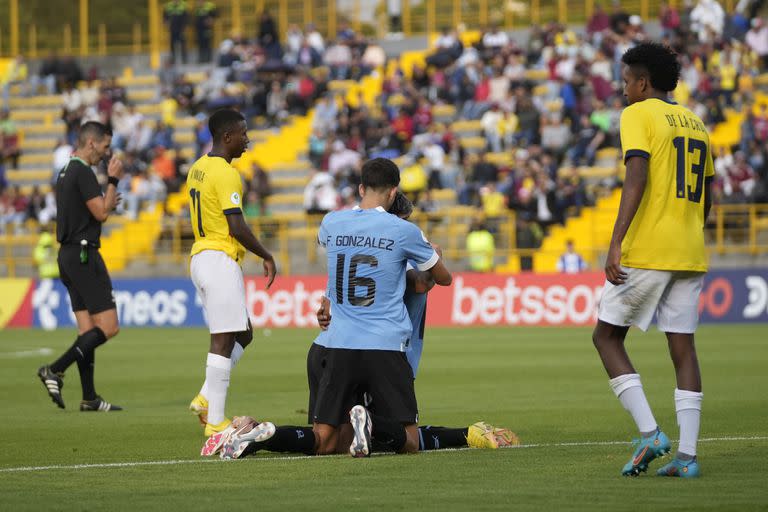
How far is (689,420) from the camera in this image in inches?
324

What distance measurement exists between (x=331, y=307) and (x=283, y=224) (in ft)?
83.1

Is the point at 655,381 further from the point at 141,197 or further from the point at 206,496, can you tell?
the point at 141,197

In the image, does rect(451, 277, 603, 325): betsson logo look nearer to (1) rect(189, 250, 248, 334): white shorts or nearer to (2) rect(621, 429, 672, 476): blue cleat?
(1) rect(189, 250, 248, 334): white shorts

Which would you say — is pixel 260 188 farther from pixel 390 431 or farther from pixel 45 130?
pixel 390 431

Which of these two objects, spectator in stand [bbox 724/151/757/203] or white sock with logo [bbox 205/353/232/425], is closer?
white sock with logo [bbox 205/353/232/425]

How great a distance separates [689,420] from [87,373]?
22.7 feet

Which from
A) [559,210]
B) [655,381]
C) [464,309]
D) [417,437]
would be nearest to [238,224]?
[417,437]

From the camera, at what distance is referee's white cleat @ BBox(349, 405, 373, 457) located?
912 cm

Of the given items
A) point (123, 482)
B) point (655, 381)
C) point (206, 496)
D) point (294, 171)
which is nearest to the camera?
point (206, 496)

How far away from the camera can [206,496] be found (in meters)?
7.76

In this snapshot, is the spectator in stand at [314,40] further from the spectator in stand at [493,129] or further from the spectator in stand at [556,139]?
the spectator in stand at [556,139]

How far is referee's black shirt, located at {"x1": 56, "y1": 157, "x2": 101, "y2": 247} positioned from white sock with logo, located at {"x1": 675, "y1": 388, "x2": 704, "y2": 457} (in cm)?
676

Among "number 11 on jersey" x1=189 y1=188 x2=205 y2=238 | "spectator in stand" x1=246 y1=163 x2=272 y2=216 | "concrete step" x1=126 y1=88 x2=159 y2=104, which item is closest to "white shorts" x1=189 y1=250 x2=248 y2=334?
"number 11 on jersey" x1=189 y1=188 x2=205 y2=238

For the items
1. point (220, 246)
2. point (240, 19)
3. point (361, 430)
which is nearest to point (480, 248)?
point (240, 19)
